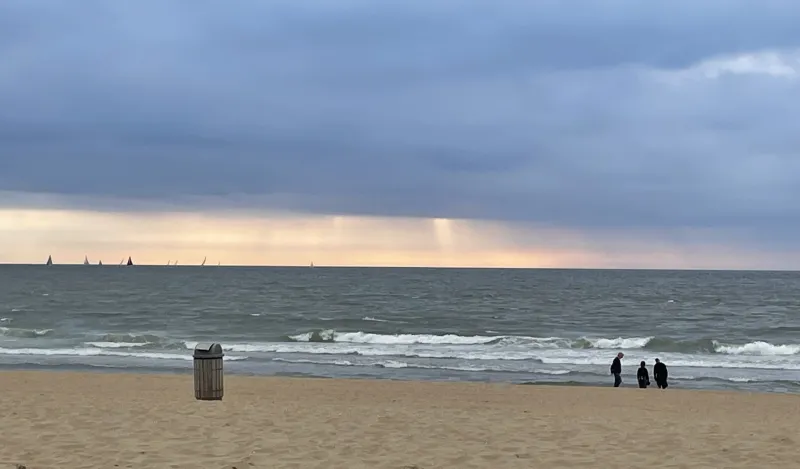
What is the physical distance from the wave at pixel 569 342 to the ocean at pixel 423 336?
0.31 ft

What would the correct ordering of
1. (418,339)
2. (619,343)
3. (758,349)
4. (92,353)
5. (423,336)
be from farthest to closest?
(423,336)
(418,339)
(619,343)
(758,349)
(92,353)

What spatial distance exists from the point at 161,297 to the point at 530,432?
211 ft

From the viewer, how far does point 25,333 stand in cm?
3800

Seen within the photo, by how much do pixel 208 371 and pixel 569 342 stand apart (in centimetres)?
2439

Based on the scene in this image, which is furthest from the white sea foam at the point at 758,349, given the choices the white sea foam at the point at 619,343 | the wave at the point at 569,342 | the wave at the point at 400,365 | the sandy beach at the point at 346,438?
the sandy beach at the point at 346,438

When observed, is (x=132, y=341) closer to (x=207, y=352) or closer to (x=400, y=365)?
(x=400, y=365)

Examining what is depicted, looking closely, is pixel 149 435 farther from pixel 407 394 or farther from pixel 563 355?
pixel 563 355

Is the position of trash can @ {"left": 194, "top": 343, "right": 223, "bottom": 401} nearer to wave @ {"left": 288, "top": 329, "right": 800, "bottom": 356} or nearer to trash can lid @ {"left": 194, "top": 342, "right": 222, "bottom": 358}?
trash can lid @ {"left": 194, "top": 342, "right": 222, "bottom": 358}

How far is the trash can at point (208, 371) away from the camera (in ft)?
39.9

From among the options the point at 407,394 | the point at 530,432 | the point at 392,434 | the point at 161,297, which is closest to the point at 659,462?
the point at 530,432

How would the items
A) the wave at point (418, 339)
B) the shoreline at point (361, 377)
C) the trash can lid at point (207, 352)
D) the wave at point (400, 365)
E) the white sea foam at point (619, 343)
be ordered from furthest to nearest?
1. the wave at point (418, 339)
2. the white sea foam at point (619, 343)
3. the wave at point (400, 365)
4. the shoreline at point (361, 377)
5. the trash can lid at point (207, 352)

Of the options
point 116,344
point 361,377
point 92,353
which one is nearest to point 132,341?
point 116,344

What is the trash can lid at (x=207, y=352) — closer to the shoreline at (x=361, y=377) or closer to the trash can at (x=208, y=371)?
the trash can at (x=208, y=371)

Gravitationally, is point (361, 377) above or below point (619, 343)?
below
